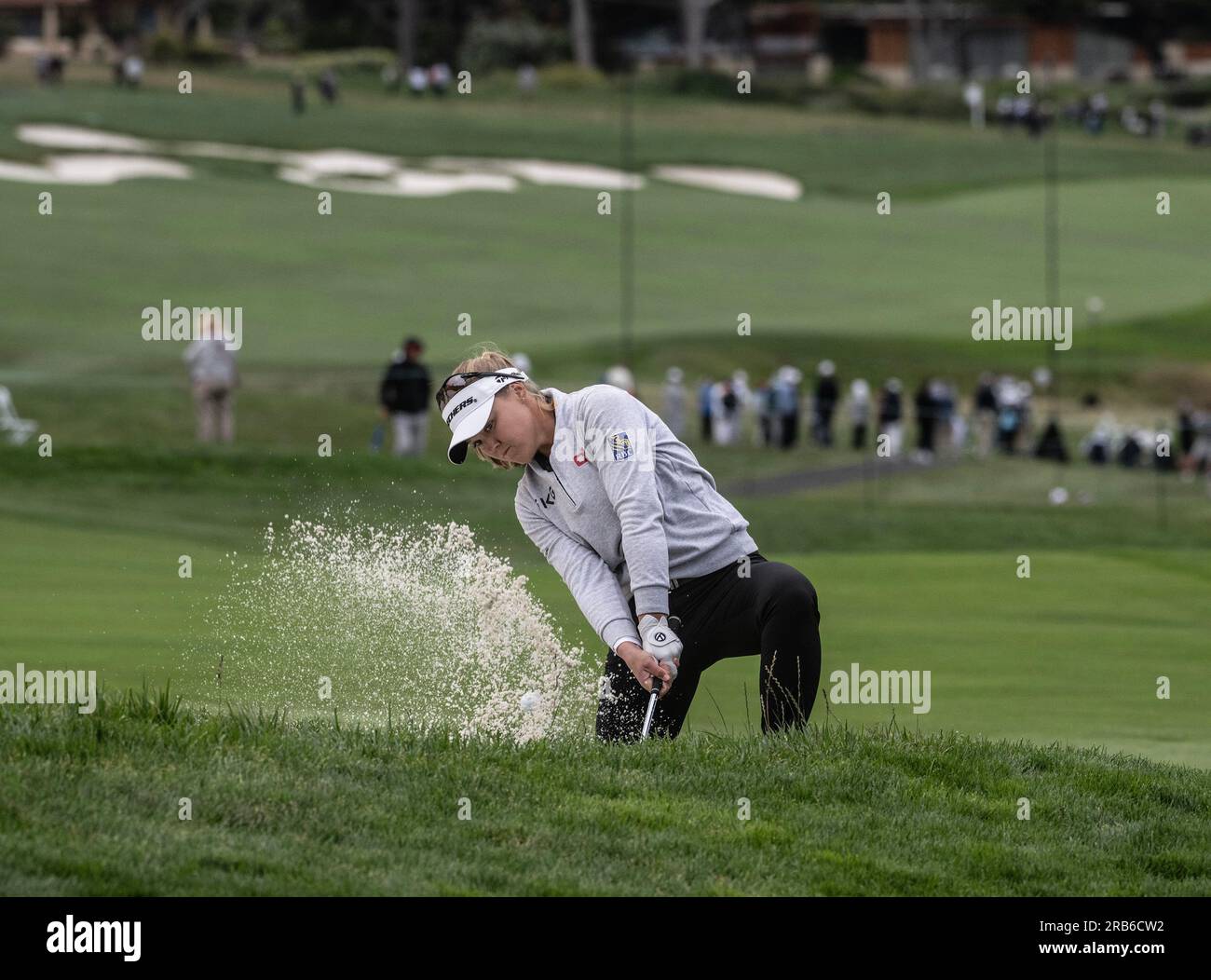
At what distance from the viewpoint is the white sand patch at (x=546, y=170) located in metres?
67.5

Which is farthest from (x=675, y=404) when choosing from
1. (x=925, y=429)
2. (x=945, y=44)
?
(x=945, y=44)

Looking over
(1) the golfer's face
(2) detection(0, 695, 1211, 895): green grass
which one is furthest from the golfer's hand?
(1) the golfer's face

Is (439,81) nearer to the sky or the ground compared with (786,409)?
nearer to the sky

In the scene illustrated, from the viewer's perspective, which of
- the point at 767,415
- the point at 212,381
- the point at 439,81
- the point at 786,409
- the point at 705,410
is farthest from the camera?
the point at 439,81

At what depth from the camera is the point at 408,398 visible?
90.1 ft

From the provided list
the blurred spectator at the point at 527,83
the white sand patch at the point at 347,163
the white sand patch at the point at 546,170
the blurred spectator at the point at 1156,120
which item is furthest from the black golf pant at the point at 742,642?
the blurred spectator at the point at 1156,120

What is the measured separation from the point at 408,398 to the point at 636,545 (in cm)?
2079

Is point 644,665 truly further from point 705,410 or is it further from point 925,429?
point 705,410

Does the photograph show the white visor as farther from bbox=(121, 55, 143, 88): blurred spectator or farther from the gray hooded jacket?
bbox=(121, 55, 143, 88): blurred spectator

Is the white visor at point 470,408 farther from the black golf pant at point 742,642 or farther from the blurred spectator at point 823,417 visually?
the blurred spectator at point 823,417

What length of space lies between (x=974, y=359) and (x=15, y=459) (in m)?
27.7

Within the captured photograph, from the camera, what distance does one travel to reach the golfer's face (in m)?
7.04

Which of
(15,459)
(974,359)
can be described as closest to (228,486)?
(15,459)

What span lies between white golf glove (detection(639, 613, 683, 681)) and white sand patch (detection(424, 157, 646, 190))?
200 feet
